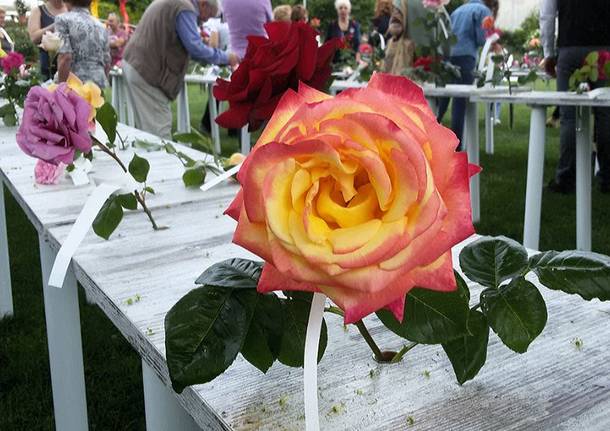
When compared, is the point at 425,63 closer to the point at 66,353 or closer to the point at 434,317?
the point at 66,353

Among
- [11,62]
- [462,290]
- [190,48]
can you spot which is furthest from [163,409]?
[190,48]

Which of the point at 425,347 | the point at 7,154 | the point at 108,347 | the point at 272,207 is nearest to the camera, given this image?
the point at 272,207

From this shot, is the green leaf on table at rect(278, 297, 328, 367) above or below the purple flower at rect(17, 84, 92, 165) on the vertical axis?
below

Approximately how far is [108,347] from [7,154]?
2.42 feet

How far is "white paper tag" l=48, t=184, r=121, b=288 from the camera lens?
68 centimetres

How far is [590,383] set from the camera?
0.51 metres

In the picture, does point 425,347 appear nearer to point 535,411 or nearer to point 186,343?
point 535,411

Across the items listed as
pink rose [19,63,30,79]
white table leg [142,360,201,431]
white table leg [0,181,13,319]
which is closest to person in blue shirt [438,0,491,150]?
pink rose [19,63,30,79]

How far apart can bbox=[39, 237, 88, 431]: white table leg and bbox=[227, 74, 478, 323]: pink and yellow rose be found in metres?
0.83

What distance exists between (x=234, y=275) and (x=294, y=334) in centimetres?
6

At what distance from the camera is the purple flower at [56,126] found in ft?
3.18

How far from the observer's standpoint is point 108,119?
102cm

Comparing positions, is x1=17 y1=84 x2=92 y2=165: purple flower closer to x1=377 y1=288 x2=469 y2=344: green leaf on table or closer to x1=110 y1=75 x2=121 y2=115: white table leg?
x1=377 y1=288 x2=469 y2=344: green leaf on table

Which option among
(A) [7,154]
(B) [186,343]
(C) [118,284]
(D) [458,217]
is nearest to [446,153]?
(D) [458,217]
